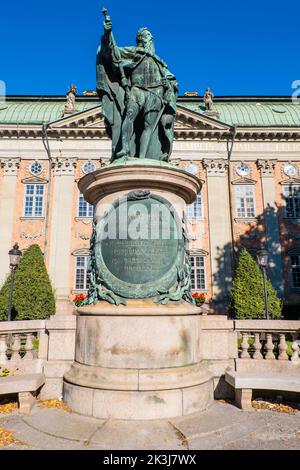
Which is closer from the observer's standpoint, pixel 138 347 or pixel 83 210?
pixel 138 347

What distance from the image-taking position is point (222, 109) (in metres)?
30.7

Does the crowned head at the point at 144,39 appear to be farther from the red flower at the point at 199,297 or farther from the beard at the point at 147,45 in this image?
the red flower at the point at 199,297

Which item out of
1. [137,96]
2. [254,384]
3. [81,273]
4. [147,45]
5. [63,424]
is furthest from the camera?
[81,273]

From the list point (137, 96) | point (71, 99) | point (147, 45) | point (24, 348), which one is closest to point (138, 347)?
point (24, 348)

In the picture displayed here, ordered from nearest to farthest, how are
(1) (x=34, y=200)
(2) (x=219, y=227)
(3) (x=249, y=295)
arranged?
(3) (x=249, y=295) → (2) (x=219, y=227) → (1) (x=34, y=200)

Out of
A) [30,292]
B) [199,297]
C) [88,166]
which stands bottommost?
[199,297]

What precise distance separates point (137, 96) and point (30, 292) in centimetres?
1551

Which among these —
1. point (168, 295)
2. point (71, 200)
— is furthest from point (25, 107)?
point (168, 295)

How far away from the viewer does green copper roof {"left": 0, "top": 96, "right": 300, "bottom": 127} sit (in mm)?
28828

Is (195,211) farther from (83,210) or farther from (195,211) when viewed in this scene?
(83,210)

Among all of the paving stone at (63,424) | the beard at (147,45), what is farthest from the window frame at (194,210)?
the paving stone at (63,424)

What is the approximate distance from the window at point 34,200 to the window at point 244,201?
15418mm

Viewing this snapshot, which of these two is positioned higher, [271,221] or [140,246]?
[271,221]

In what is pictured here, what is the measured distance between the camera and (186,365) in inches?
199
